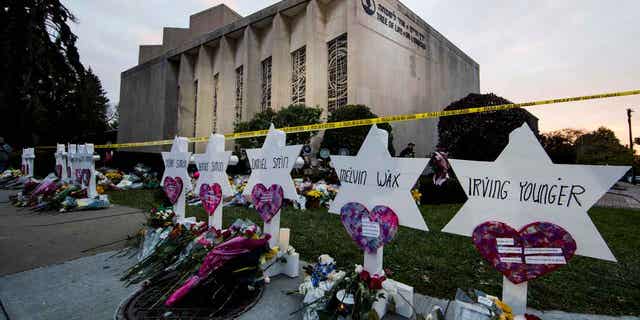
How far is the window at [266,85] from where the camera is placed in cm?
1839

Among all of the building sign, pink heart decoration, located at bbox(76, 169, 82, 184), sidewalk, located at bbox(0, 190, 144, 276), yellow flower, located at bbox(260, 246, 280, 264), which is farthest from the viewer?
the building sign

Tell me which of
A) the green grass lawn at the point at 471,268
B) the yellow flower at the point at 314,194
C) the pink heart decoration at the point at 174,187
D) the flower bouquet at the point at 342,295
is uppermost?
the pink heart decoration at the point at 174,187

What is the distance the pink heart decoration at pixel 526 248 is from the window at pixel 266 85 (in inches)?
700

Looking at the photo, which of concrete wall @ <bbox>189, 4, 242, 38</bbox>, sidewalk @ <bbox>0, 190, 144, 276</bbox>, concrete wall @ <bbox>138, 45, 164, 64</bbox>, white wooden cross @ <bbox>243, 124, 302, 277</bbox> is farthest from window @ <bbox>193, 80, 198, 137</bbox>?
white wooden cross @ <bbox>243, 124, 302, 277</bbox>

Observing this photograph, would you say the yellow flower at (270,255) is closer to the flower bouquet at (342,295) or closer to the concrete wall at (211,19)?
the flower bouquet at (342,295)

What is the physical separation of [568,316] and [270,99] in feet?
58.1

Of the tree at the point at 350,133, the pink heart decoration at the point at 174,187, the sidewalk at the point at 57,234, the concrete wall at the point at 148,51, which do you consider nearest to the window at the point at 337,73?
the tree at the point at 350,133

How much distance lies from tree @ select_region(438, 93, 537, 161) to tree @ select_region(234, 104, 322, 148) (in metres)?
6.10

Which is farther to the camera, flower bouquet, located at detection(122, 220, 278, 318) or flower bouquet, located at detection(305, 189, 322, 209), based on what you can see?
flower bouquet, located at detection(305, 189, 322, 209)

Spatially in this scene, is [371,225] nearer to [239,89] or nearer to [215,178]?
[215,178]

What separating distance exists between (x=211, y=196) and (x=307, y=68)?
525 inches

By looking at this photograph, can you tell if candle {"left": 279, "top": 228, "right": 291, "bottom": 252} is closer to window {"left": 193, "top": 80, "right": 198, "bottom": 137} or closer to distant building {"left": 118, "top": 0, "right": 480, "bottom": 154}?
distant building {"left": 118, "top": 0, "right": 480, "bottom": 154}

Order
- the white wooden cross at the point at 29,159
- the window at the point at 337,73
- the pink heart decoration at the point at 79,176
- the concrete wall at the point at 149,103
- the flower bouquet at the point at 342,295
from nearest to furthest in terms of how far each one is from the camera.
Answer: the flower bouquet at the point at 342,295, the pink heart decoration at the point at 79,176, the white wooden cross at the point at 29,159, the window at the point at 337,73, the concrete wall at the point at 149,103

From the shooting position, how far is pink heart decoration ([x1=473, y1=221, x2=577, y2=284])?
1533 millimetres
